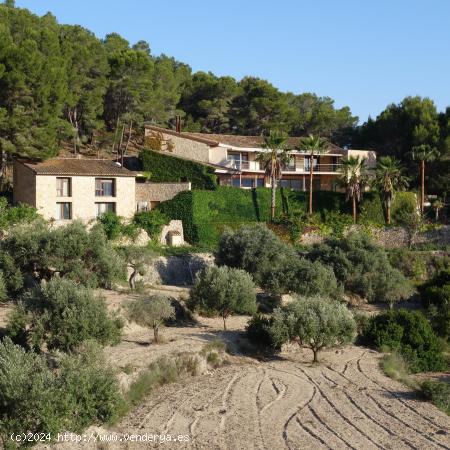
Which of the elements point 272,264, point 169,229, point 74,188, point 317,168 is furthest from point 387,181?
point 74,188

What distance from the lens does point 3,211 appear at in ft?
138

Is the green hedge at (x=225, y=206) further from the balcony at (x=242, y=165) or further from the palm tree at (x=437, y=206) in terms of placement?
the palm tree at (x=437, y=206)

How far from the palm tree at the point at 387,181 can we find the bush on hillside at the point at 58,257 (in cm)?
2647

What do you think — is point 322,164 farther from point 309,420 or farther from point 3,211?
point 309,420

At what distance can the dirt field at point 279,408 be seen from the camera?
21.0m

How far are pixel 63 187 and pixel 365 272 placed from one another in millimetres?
20355

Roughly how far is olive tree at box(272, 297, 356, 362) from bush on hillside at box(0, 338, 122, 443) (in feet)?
34.4

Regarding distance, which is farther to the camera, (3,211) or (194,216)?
(194,216)

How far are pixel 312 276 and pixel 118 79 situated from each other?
103ft

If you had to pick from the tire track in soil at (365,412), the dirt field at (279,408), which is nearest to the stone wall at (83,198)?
the dirt field at (279,408)

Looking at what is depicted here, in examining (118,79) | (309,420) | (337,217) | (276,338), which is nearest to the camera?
(309,420)

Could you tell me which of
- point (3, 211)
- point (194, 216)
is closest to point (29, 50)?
point (3, 211)

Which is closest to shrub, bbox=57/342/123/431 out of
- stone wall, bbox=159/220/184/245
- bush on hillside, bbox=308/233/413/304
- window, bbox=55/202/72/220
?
bush on hillside, bbox=308/233/413/304

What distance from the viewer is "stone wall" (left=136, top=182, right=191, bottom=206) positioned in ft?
168
